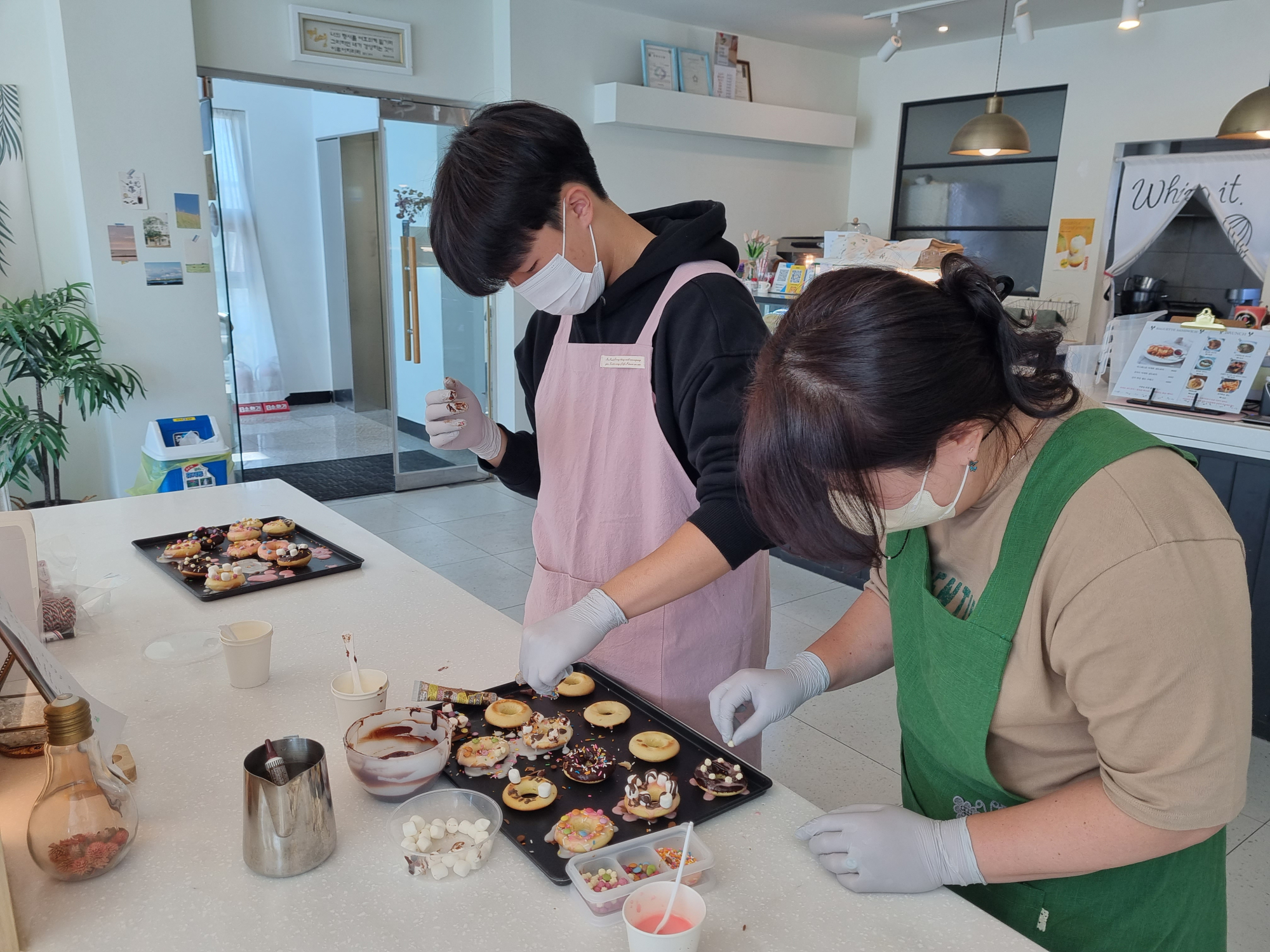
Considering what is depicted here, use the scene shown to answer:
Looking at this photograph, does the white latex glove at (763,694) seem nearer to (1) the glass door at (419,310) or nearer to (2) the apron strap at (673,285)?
(2) the apron strap at (673,285)

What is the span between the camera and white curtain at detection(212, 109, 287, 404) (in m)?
6.66

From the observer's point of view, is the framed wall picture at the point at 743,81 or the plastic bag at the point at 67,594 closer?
the plastic bag at the point at 67,594

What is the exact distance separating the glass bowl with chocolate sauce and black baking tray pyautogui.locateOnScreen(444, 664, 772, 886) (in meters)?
0.04

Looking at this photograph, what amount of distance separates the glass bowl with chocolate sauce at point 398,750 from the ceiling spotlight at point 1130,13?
4931 millimetres

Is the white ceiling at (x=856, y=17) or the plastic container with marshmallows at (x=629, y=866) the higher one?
the white ceiling at (x=856, y=17)

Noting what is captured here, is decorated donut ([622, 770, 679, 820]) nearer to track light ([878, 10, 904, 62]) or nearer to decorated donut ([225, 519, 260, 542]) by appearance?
decorated donut ([225, 519, 260, 542])

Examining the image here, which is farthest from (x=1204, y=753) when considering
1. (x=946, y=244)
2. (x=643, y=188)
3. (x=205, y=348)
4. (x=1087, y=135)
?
(x=1087, y=135)

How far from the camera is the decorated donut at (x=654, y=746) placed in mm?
1120

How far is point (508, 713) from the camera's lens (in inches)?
47.6

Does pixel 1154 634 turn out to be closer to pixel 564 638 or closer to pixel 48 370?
pixel 564 638

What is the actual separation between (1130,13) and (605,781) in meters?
4.94

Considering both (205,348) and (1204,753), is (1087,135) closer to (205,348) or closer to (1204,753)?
(205,348)

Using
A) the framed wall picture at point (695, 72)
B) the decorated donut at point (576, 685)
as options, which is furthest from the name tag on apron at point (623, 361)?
the framed wall picture at point (695, 72)

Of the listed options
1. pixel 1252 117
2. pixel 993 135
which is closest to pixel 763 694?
pixel 1252 117
